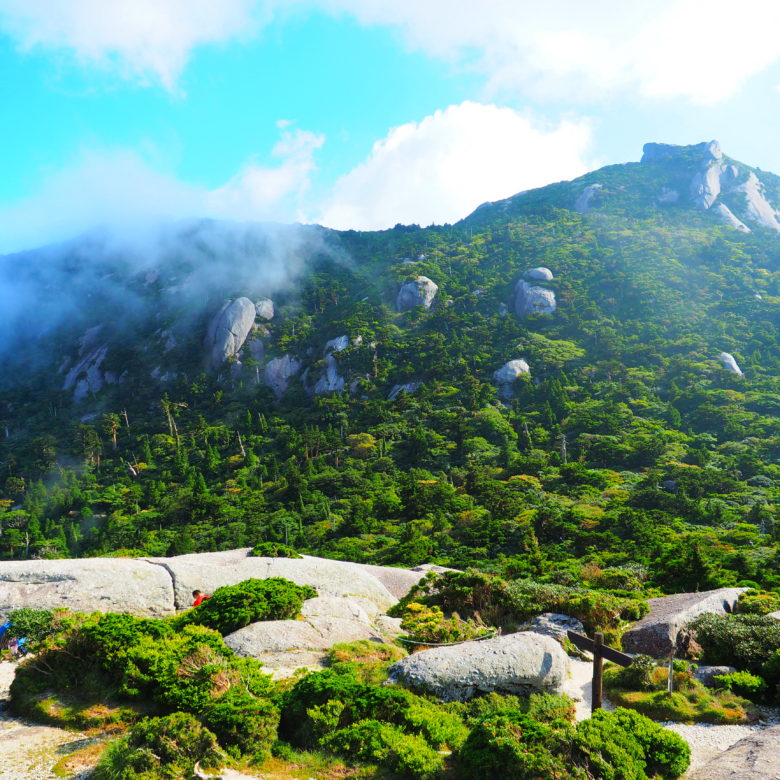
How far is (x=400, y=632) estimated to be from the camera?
20.8 metres

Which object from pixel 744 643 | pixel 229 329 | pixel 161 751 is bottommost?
pixel 744 643

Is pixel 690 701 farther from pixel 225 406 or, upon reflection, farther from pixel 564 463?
pixel 225 406

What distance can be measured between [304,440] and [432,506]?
27.7 meters

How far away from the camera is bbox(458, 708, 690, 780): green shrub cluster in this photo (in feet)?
32.9

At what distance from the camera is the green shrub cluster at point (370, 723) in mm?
11086

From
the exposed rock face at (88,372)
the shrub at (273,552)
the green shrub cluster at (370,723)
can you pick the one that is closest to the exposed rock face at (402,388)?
the exposed rock face at (88,372)

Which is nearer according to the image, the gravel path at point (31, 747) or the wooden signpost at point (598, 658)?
the gravel path at point (31, 747)

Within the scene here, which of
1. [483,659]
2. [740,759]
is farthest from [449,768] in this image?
[740,759]

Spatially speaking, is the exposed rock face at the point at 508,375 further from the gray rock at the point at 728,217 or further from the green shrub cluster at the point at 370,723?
the gray rock at the point at 728,217

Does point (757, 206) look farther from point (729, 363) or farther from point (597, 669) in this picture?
point (597, 669)

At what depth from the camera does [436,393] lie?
88.6 m

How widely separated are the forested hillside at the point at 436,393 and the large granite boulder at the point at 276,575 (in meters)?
8.91

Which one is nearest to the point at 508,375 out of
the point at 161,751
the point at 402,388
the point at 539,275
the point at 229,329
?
the point at 402,388

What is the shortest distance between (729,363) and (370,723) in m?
91.3
